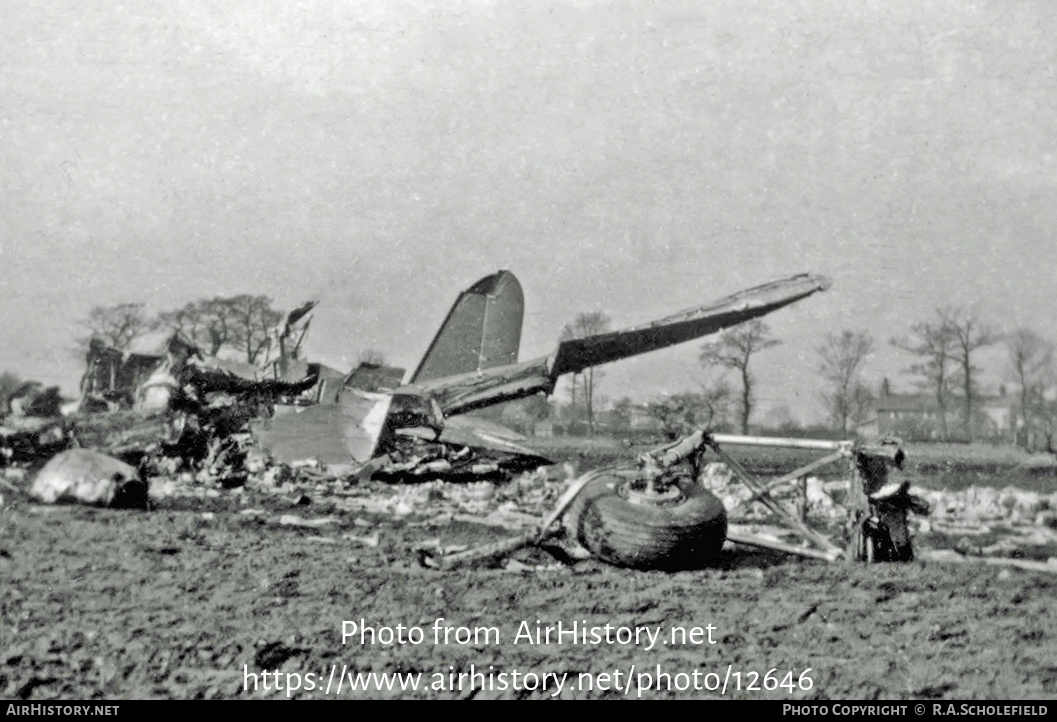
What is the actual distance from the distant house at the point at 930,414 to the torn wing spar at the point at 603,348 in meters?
25.4

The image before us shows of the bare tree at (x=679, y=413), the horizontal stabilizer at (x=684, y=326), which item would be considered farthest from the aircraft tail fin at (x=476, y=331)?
the bare tree at (x=679, y=413)

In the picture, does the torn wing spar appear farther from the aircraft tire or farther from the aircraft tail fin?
the aircraft tire

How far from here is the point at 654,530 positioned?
→ 5.54m

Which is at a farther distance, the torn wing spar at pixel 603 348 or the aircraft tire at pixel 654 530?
the torn wing spar at pixel 603 348

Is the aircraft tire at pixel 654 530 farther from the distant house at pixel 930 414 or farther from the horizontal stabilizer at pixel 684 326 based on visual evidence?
the distant house at pixel 930 414

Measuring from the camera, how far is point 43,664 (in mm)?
3426

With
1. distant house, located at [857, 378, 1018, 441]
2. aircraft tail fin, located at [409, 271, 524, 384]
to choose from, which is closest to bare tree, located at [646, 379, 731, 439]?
aircraft tail fin, located at [409, 271, 524, 384]

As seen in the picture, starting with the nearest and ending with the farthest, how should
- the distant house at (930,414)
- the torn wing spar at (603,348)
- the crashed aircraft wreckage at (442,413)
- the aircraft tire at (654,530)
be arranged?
the aircraft tire at (654,530), the torn wing spar at (603,348), the crashed aircraft wreckage at (442,413), the distant house at (930,414)

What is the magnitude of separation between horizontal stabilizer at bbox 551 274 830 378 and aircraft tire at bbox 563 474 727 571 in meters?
5.19

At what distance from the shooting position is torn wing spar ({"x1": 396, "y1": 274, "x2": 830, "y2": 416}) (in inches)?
408

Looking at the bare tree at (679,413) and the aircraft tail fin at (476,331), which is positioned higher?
the aircraft tail fin at (476,331)

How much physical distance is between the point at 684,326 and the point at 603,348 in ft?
4.53

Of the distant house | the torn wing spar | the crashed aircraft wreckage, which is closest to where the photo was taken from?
the torn wing spar

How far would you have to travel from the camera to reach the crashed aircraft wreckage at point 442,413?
13.2 m
